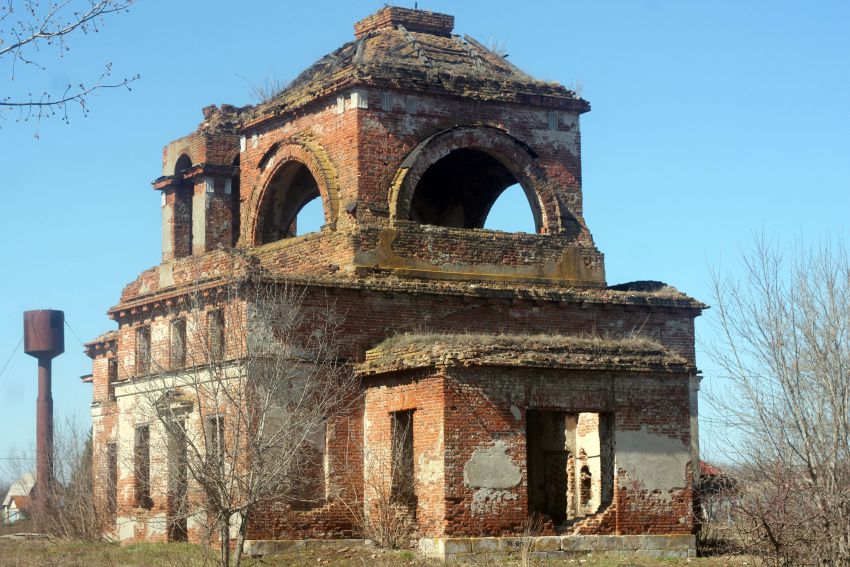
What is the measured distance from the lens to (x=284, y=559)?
20.2m

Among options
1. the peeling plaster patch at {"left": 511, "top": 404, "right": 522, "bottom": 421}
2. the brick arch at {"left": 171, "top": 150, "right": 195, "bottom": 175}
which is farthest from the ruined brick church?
the brick arch at {"left": 171, "top": 150, "right": 195, "bottom": 175}

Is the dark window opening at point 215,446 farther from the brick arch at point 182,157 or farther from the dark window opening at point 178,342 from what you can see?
the brick arch at point 182,157

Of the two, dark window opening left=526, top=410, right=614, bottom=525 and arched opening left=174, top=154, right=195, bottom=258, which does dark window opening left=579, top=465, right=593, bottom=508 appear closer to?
dark window opening left=526, top=410, right=614, bottom=525

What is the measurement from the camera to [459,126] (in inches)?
942

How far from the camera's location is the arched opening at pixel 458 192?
26.6 meters

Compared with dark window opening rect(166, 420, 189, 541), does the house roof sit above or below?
above

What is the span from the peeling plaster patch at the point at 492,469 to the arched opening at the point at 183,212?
33.9 feet

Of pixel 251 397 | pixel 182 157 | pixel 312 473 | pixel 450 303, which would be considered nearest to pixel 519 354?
pixel 450 303

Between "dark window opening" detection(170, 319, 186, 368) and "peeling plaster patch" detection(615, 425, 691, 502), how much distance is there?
6993 millimetres

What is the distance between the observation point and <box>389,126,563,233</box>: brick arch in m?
23.7

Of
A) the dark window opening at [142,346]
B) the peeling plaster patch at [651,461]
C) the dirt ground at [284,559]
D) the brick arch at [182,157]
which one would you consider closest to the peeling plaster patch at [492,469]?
the dirt ground at [284,559]

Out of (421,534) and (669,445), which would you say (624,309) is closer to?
(669,445)

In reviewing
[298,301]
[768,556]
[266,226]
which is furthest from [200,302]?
[768,556]

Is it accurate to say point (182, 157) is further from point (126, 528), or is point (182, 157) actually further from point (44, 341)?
point (44, 341)
